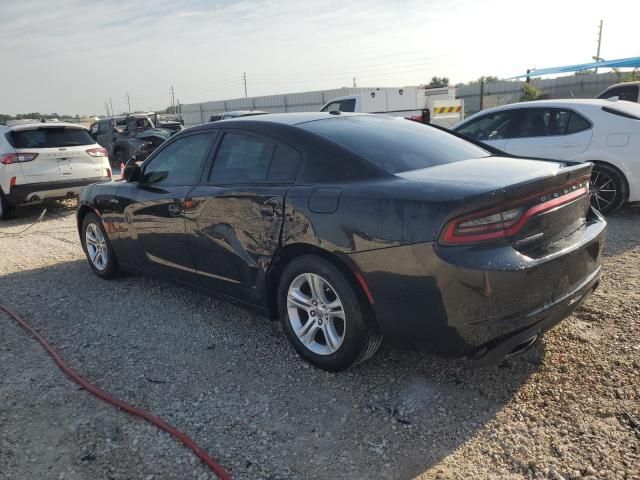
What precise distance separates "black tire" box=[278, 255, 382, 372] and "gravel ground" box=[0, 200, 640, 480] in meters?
0.13

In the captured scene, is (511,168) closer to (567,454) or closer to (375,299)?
(375,299)

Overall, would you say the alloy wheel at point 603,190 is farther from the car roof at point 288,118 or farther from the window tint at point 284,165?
the window tint at point 284,165

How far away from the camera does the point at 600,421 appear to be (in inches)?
103

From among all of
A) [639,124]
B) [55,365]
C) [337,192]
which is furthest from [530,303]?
[639,124]

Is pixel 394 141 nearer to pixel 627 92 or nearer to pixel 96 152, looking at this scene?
pixel 96 152

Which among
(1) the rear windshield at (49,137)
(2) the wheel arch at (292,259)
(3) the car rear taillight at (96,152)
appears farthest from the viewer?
(3) the car rear taillight at (96,152)

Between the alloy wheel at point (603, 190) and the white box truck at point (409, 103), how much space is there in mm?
8802

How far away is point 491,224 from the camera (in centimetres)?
259

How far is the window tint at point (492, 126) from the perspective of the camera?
7393 mm

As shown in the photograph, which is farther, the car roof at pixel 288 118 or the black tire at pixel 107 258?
the black tire at pixel 107 258

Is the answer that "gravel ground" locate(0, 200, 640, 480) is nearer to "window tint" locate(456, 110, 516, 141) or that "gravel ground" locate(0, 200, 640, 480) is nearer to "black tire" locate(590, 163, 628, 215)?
"black tire" locate(590, 163, 628, 215)

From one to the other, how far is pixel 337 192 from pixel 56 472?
199cm

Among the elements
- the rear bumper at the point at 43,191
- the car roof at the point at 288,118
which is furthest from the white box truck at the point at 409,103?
the car roof at the point at 288,118

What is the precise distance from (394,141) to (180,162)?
182cm
